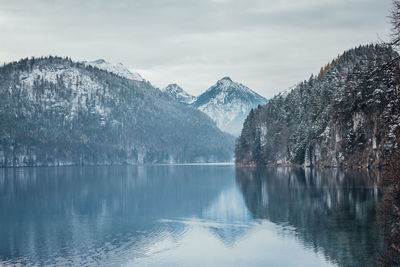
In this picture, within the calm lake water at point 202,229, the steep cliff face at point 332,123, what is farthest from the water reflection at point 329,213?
the steep cliff face at point 332,123

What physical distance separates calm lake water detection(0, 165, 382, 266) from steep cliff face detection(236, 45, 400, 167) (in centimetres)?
2179

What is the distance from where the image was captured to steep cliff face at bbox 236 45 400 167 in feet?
349

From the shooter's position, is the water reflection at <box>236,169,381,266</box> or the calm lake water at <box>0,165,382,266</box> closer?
the water reflection at <box>236,169,381,266</box>

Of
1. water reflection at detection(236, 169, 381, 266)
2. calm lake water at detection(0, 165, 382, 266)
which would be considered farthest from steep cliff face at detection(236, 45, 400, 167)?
calm lake water at detection(0, 165, 382, 266)

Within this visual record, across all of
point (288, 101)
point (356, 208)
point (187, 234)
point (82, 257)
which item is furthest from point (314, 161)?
point (82, 257)

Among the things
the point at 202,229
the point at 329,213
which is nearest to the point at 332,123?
the point at 329,213

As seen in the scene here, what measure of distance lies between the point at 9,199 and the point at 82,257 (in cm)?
5220

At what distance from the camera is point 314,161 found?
487ft

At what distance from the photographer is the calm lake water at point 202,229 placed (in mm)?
39438

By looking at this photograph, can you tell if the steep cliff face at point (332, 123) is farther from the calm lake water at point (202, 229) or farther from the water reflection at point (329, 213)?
the calm lake water at point (202, 229)

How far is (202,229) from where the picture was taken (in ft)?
177

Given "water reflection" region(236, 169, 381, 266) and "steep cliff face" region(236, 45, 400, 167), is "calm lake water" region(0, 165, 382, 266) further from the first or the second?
"steep cliff face" region(236, 45, 400, 167)

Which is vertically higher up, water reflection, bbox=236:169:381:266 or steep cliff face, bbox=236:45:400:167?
steep cliff face, bbox=236:45:400:167

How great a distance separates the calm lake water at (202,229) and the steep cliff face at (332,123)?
858 inches
